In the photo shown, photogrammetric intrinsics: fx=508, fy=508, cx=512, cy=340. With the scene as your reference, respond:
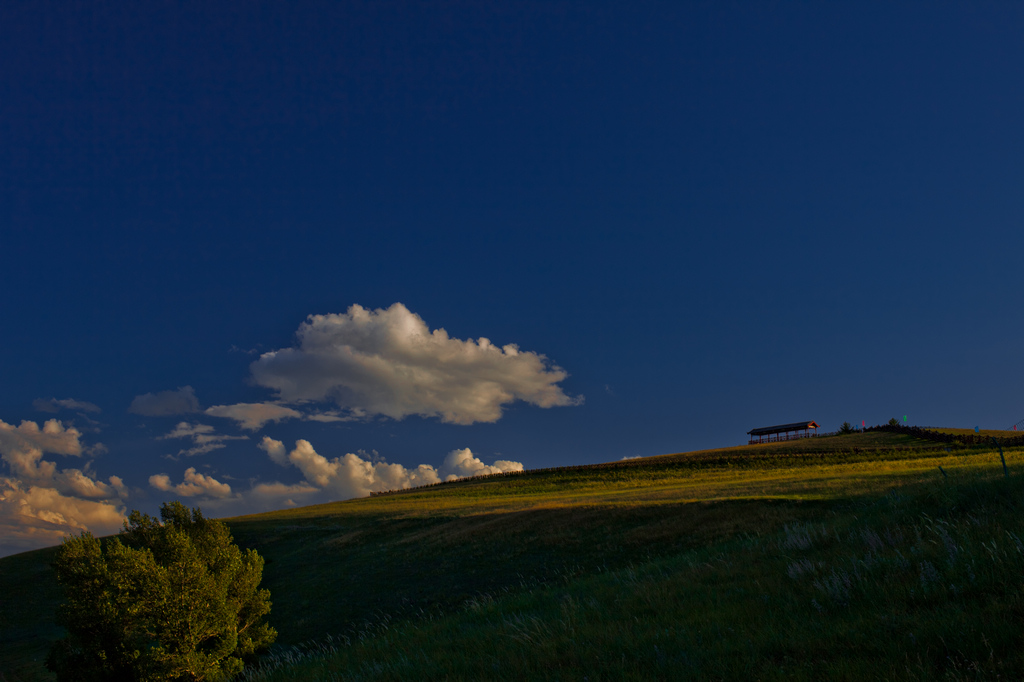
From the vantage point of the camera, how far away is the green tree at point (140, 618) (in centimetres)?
1838

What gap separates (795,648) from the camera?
5.15 meters

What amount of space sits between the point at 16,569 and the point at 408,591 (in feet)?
168

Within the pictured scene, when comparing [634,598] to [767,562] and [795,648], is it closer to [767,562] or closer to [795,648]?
[767,562]

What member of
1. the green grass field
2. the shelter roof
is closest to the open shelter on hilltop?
the shelter roof

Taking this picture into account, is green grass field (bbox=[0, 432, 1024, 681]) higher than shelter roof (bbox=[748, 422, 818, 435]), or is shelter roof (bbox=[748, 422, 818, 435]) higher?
green grass field (bbox=[0, 432, 1024, 681])

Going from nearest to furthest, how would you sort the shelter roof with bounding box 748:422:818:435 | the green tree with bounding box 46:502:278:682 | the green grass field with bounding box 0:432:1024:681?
the green grass field with bounding box 0:432:1024:681
the green tree with bounding box 46:502:278:682
the shelter roof with bounding box 748:422:818:435

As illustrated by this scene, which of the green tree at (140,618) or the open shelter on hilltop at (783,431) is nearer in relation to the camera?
the green tree at (140,618)

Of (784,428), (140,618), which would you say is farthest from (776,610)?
(784,428)

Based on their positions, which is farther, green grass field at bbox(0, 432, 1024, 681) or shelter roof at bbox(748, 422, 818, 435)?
shelter roof at bbox(748, 422, 818, 435)

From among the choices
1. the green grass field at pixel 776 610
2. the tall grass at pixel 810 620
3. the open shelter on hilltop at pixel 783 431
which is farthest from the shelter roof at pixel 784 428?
the tall grass at pixel 810 620

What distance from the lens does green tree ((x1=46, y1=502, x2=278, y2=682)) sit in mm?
18375

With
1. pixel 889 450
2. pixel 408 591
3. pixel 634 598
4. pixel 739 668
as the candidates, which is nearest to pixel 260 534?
pixel 408 591

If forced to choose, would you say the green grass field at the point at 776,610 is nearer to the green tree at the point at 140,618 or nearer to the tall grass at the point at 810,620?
the tall grass at the point at 810,620

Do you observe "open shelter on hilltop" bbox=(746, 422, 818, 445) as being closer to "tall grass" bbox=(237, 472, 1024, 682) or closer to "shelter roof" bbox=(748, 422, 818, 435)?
"shelter roof" bbox=(748, 422, 818, 435)
